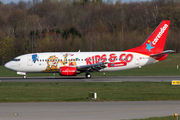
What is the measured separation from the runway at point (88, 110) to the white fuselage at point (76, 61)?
22431mm

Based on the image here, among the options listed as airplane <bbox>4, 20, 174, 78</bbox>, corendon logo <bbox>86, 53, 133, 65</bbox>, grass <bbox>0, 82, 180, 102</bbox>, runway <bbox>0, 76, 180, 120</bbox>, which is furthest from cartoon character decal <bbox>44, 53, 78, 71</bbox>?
runway <bbox>0, 76, 180, 120</bbox>

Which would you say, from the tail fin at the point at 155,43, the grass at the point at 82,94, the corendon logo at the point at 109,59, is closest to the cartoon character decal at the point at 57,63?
the corendon logo at the point at 109,59

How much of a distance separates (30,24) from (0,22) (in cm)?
1237

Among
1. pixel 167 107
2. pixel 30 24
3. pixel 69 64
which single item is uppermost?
pixel 30 24

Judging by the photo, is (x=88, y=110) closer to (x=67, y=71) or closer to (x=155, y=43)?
(x=67, y=71)

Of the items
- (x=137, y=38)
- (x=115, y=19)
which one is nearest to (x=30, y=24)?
(x=115, y=19)

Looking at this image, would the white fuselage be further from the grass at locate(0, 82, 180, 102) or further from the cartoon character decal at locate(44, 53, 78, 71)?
the grass at locate(0, 82, 180, 102)

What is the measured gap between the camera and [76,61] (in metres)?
42.5

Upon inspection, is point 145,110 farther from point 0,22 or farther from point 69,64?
point 0,22

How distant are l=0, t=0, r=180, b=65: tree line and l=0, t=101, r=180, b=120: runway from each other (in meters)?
60.7

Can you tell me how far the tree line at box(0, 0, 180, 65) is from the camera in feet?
276

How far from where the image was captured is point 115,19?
11481 centimetres

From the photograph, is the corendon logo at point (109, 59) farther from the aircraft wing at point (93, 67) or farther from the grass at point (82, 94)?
the grass at point (82, 94)

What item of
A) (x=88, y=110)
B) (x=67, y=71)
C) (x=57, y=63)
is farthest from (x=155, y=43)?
(x=88, y=110)
